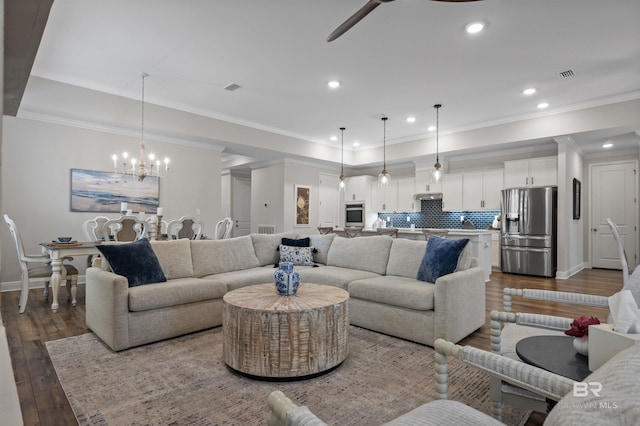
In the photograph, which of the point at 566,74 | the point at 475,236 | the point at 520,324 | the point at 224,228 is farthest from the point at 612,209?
the point at 224,228

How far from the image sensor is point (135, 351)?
2.75 m

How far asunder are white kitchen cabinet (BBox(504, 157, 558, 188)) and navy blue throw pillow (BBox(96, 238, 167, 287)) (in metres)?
6.57

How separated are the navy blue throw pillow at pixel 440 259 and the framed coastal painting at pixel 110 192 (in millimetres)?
4993

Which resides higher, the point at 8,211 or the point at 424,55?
the point at 424,55

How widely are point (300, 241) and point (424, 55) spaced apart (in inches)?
108

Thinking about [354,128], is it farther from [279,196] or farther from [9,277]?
[9,277]

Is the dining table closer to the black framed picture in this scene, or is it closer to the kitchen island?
the kitchen island

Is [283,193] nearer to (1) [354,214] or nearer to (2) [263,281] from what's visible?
(1) [354,214]

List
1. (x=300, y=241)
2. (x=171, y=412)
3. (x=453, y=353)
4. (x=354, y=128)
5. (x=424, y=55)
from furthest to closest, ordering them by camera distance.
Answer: (x=354, y=128), (x=300, y=241), (x=424, y=55), (x=171, y=412), (x=453, y=353)

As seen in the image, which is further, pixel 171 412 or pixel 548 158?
pixel 548 158

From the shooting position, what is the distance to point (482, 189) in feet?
24.2

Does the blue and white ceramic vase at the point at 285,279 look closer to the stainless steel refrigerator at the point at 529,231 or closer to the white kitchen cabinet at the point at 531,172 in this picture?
the stainless steel refrigerator at the point at 529,231

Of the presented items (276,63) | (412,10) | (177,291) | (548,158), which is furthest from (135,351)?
(548,158)

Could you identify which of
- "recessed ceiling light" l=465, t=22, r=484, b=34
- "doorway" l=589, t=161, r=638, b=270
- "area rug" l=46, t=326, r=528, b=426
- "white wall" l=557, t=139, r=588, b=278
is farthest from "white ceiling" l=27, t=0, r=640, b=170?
"area rug" l=46, t=326, r=528, b=426
